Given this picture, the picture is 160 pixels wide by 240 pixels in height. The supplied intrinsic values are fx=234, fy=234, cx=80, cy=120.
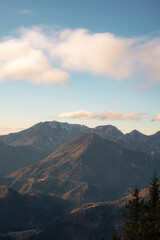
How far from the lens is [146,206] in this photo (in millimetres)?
59406

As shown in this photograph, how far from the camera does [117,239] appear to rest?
5778 centimetres

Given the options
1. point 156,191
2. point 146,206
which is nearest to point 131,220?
point 146,206

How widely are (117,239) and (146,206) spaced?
1087 cm

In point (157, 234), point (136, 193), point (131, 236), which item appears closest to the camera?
point (157, 234)

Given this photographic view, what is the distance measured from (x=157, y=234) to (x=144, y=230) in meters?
2.77

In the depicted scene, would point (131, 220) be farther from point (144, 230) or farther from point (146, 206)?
point (144, 230)

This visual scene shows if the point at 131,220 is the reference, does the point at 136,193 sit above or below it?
above

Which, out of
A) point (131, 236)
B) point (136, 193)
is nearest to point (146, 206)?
point (136, 193)

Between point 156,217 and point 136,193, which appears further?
point 136,193

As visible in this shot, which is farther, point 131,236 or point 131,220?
point 131,220

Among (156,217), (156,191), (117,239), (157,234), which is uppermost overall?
(156,191)

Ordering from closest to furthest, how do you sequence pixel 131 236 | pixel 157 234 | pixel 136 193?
pixel 157 234, pixel 131 236, pixel 136 193

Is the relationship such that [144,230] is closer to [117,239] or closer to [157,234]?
[157,234]

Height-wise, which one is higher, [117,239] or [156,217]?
[156,217]
